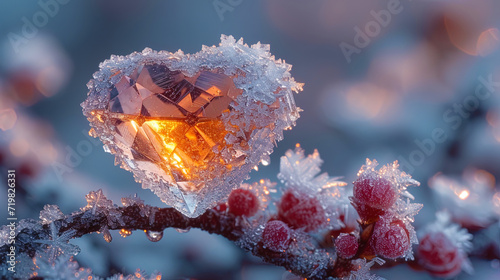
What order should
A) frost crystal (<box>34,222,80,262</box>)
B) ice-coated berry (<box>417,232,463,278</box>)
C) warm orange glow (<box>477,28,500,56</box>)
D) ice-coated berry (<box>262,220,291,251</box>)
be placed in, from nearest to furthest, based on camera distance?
frost crystal (<box>34,222,80,262</box>) → ice-coated berry (<box>262,220,291,251</box>) → ice-coated berry (<box>417,232,463,278</box>) → warm orange glow (<box>477,28,500,56</box>)

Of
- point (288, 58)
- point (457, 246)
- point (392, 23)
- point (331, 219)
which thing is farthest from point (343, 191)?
point (392, 23)

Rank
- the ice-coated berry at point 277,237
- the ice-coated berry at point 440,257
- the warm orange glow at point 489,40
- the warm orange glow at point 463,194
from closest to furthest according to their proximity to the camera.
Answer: the ice-coated berry at point 277,237, the ice-coated berry at point 440,257, the warm orange glow at point 463,194, the warm orange glow at point 489,40

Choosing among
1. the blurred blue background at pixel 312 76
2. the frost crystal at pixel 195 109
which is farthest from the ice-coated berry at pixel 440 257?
the frost crystal at pixel 195 109

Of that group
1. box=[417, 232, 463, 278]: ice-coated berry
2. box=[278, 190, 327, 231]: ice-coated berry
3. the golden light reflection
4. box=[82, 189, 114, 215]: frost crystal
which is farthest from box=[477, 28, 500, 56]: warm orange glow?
box=[82, 189, 114, 215]: frost crystal

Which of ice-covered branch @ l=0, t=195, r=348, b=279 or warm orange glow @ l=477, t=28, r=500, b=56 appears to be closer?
ice-covered branch @ l=0, t=195, r=348, b=279

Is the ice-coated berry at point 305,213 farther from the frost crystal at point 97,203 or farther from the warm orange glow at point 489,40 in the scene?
the warm orange glow at point 489,40

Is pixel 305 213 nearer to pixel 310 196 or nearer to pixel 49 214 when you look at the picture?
pixel 310 196

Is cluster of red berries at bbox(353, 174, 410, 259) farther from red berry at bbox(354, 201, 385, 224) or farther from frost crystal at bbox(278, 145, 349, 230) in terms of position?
frost crystal at bbox(278, 145, 349, 230)
